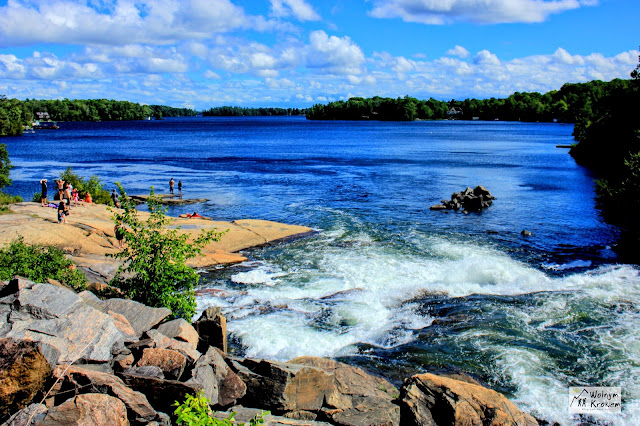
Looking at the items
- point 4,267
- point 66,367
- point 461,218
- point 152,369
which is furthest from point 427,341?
point 461,218

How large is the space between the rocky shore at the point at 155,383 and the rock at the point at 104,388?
2 cm

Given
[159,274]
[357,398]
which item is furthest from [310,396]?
[159,274]

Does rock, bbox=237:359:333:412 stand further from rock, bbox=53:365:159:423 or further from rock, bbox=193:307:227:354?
rock, bbox=193:307:227:354

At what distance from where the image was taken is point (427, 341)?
1780cm

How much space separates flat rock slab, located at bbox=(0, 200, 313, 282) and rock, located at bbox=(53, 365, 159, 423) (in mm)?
12547

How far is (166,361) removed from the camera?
37.7 ft

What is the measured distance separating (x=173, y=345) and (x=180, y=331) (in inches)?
40.8

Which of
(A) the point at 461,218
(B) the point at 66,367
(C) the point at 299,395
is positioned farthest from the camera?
(A) the point at 461,218

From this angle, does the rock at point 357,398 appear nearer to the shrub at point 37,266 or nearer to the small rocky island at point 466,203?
the shrub at point 37,266

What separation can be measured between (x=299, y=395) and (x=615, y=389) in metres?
9.88

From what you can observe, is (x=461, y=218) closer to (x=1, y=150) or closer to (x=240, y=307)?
(x=240, y=307)

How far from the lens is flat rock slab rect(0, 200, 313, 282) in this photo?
25141 millimetres

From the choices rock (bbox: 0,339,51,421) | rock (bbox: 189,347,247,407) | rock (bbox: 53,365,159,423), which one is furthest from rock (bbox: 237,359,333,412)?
rock (bbox: 0,339,51,421)

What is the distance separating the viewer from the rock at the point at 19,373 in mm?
9031
